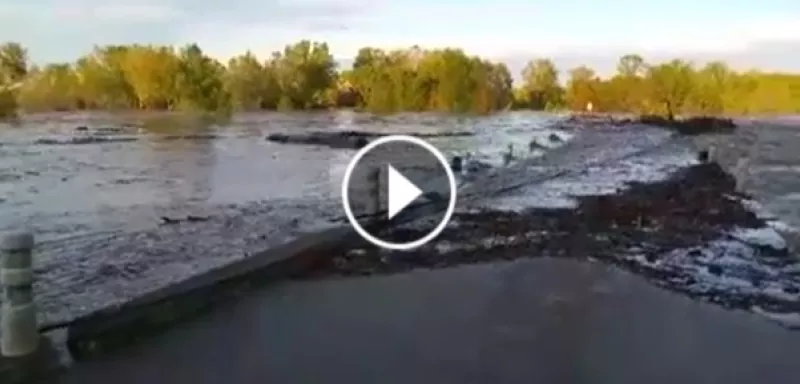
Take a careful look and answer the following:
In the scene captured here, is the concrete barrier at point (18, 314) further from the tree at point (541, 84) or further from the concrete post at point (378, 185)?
the tree at point (541, 84)

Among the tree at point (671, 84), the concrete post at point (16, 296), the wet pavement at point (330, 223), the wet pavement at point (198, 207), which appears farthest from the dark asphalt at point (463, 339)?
the tree at point (671, 84)

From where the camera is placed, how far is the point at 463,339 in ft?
7.82

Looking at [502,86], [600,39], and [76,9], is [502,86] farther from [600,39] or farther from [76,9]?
[76,9]

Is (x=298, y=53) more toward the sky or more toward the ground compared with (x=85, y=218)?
more toward the sky

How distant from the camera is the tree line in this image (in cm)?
363

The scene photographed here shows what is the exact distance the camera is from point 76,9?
348 centimetres

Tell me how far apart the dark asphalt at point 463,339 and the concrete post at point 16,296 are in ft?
0.55

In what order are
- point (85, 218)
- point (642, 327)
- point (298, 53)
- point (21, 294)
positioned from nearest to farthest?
point (21, 294)
point (642, 327)
point (298, 53)
point (85, 218)

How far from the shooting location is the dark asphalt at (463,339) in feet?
6.82

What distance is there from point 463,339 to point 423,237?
5.85 ft

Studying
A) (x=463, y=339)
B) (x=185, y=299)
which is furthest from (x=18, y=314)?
(x=463, y=339)

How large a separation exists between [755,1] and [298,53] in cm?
218

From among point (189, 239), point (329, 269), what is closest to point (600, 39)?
point (329, 269)

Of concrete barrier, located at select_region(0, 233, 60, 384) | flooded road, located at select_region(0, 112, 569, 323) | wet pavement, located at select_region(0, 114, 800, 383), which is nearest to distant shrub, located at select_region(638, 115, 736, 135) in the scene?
wet pavement, located at select_region(0, 114, 800, 383)
